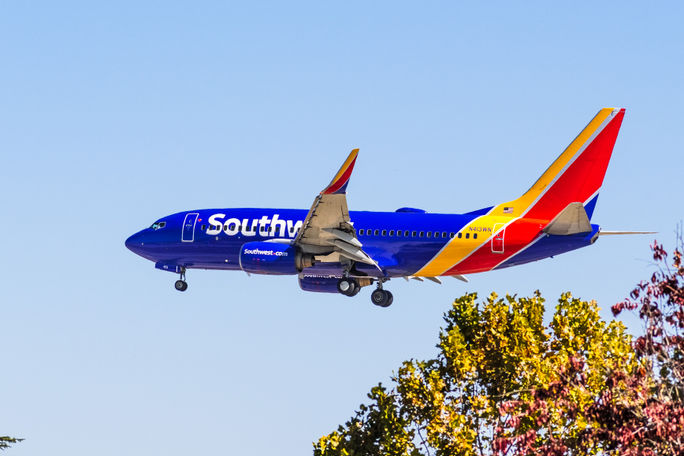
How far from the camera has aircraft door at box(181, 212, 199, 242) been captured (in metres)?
66.8

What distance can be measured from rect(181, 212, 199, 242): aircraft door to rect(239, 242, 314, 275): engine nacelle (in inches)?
191

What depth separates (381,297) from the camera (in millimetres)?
66500

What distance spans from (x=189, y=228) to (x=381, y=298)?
11002 mm

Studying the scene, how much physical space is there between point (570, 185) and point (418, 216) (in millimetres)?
7934

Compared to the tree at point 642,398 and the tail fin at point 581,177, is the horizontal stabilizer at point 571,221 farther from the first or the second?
the tree at point 642,398

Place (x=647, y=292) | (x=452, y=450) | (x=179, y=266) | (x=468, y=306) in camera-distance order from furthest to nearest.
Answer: (x=179, y=266) < (x=468, y=306) < (x=452, y=450) < (x=647, y=292)

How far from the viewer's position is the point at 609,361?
26000 millimetres

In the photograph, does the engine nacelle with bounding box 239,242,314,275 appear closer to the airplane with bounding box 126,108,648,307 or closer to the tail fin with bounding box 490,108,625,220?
the airplane with bounding box 126,108,648,307

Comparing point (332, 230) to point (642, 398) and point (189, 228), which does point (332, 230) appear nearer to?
point (189, 228)

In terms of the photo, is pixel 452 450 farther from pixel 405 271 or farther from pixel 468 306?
pixel 405 271

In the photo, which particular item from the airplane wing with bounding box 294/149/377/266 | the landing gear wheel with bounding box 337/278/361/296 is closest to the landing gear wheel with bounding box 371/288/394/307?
the landing gear wheel with bounding box 337/278/361/296

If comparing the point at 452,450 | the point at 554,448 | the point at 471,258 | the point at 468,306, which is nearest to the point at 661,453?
the point at 554,448

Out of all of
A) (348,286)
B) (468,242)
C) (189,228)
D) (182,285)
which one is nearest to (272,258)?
(348,286)

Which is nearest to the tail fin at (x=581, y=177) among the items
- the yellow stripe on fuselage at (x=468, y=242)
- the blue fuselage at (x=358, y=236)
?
the yellow stripe on fuselage at (x=468, y=242)
